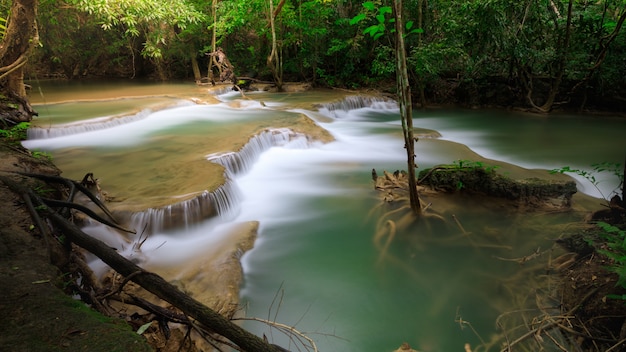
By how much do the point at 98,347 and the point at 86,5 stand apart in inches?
408

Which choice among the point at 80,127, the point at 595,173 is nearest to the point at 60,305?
the point at 80,127

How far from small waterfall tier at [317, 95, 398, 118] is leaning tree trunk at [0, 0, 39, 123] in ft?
25.5

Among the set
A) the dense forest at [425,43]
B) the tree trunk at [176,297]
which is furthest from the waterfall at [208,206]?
the dense forest at [425,43]

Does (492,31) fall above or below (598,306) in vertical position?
above

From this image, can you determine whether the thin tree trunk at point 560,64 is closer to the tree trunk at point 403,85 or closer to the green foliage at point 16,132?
the tree trunk at point 403,85

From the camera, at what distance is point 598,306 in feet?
9.55

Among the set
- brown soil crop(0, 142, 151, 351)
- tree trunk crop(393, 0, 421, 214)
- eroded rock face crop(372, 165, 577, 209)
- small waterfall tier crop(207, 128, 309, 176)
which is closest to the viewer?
brown soil crop(0, 142, 151, 351)

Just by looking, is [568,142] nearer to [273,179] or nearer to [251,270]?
[273,179]

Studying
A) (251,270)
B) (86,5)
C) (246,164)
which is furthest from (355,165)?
(86,5)

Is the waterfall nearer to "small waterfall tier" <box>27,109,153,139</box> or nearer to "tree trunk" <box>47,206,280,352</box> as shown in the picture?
"tree trunk" <box>47,206,280,352</box>

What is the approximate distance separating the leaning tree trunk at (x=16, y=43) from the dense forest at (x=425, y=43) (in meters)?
2.14

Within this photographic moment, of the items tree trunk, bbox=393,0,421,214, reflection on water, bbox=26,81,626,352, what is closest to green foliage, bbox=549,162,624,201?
reflection on water, bbox=26,81,626,352

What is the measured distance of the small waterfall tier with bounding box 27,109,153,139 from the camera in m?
7.82

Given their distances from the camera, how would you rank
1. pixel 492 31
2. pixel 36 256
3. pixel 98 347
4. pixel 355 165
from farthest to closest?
pixel 492 31
pixel 355 165
pixel 36 256
pixel 98 347
